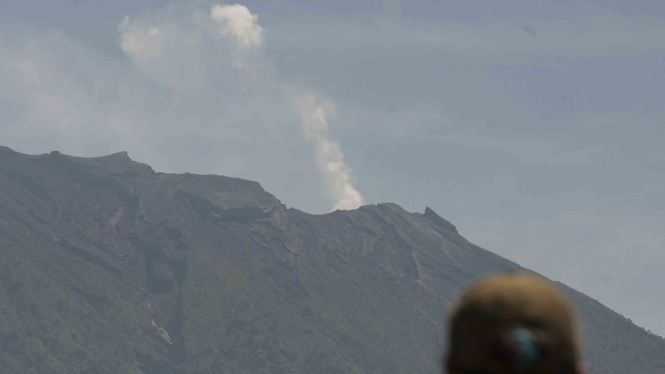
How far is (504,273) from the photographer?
5.06 meters

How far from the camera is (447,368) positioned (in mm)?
5164

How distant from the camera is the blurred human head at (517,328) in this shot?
4.77 m

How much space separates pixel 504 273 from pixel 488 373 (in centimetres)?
62

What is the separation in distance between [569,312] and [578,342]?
22 cm

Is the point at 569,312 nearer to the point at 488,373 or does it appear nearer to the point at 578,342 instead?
the point at 578,342

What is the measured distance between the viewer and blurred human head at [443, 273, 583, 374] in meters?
4.77

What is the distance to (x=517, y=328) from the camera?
4809 millimetres

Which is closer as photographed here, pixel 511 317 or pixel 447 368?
pixel 511 317

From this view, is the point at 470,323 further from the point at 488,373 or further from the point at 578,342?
the point at 578,342

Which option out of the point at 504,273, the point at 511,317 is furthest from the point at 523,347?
the point at 504,273

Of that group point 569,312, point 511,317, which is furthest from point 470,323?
point 569,312

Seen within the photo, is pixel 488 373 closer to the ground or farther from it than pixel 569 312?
closer to the ground

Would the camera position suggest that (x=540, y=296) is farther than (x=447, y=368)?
No

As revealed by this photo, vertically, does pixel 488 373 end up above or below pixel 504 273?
below
